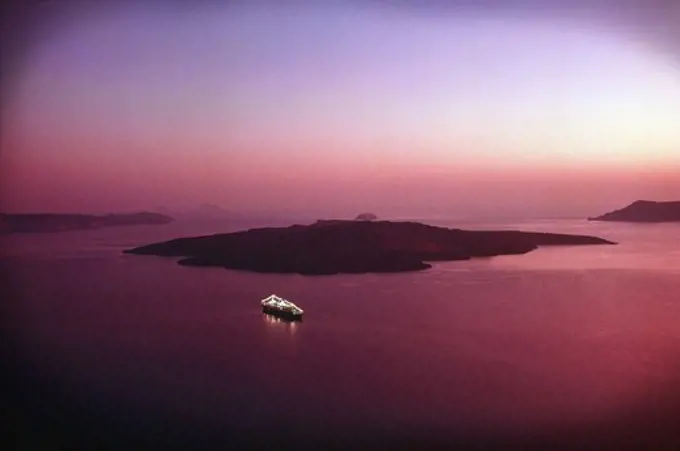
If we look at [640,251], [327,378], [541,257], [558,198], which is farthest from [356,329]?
[640,251]

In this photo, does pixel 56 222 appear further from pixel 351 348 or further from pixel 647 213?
pixel 647 213

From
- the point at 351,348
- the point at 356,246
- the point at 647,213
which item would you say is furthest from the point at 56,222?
the point at 647,213

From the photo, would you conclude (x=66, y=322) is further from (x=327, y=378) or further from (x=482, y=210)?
(x=482, y=210)

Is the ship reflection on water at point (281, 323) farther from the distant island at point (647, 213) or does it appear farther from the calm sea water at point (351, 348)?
the distant island at point (647, 213)

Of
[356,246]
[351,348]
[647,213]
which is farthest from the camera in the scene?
[356,246]

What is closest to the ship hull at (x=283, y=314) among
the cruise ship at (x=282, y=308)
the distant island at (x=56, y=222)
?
the cruise ship at (x=282, y=308)

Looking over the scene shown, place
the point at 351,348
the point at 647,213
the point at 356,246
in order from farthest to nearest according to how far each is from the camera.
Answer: the point at 356,246
the point at 647,213
the point at 351,348
